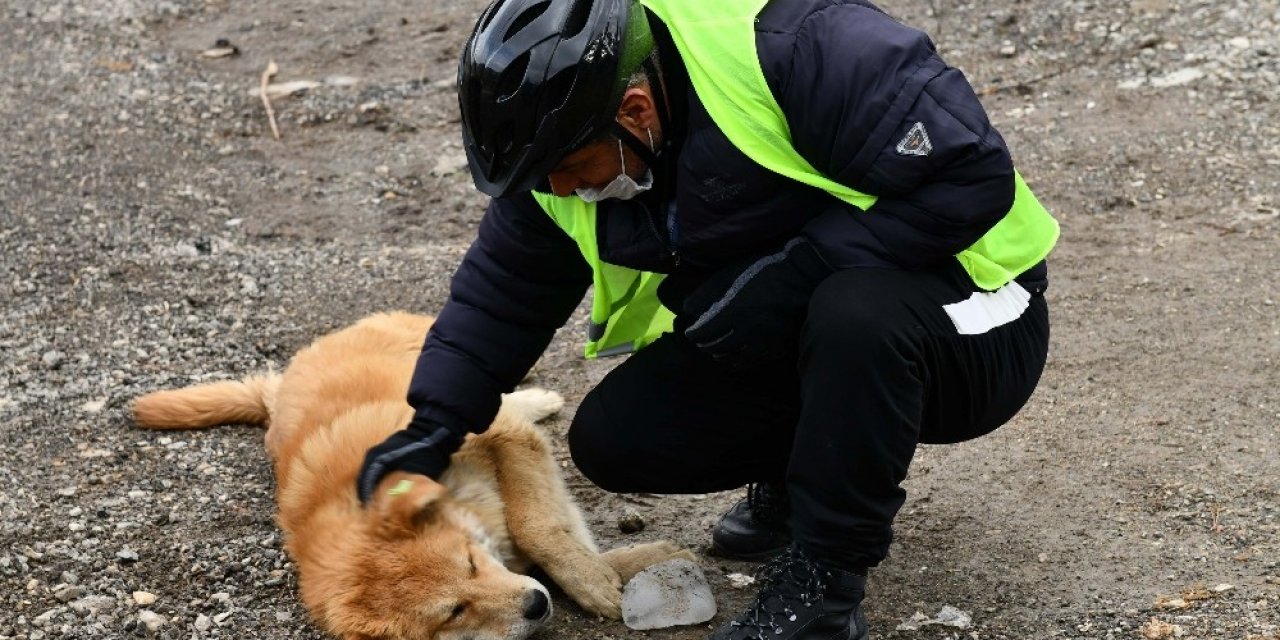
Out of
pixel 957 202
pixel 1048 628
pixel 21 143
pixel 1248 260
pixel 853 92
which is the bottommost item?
pixel 21 143

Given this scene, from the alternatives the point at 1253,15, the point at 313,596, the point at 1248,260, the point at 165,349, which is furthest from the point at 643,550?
the point at 1253,15

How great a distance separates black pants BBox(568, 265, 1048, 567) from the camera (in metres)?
2.84

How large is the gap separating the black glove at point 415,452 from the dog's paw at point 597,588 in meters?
0.52

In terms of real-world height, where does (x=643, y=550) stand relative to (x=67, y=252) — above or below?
above

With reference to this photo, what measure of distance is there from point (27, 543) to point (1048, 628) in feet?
9.00

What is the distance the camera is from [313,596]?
359 centimetres

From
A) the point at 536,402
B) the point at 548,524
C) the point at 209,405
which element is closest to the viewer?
the point at 548,524

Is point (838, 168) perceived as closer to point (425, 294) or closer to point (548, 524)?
point (548, 524)

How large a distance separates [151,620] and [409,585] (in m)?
0.67

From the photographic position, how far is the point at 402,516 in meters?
3.53

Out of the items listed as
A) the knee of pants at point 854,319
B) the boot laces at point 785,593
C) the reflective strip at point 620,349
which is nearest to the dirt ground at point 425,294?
the boot laces at point 785,593

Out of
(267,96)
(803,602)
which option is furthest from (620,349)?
(267,96)

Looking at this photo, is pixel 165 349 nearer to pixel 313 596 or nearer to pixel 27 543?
pixel 27 543

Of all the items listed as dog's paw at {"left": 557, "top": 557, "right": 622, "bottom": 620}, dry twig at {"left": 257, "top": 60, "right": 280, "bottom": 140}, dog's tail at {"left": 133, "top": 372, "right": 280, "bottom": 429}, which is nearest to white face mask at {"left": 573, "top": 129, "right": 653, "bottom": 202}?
dog's paw at {"left": 557, "top": 557, "right": 622, "bottom": 620}
